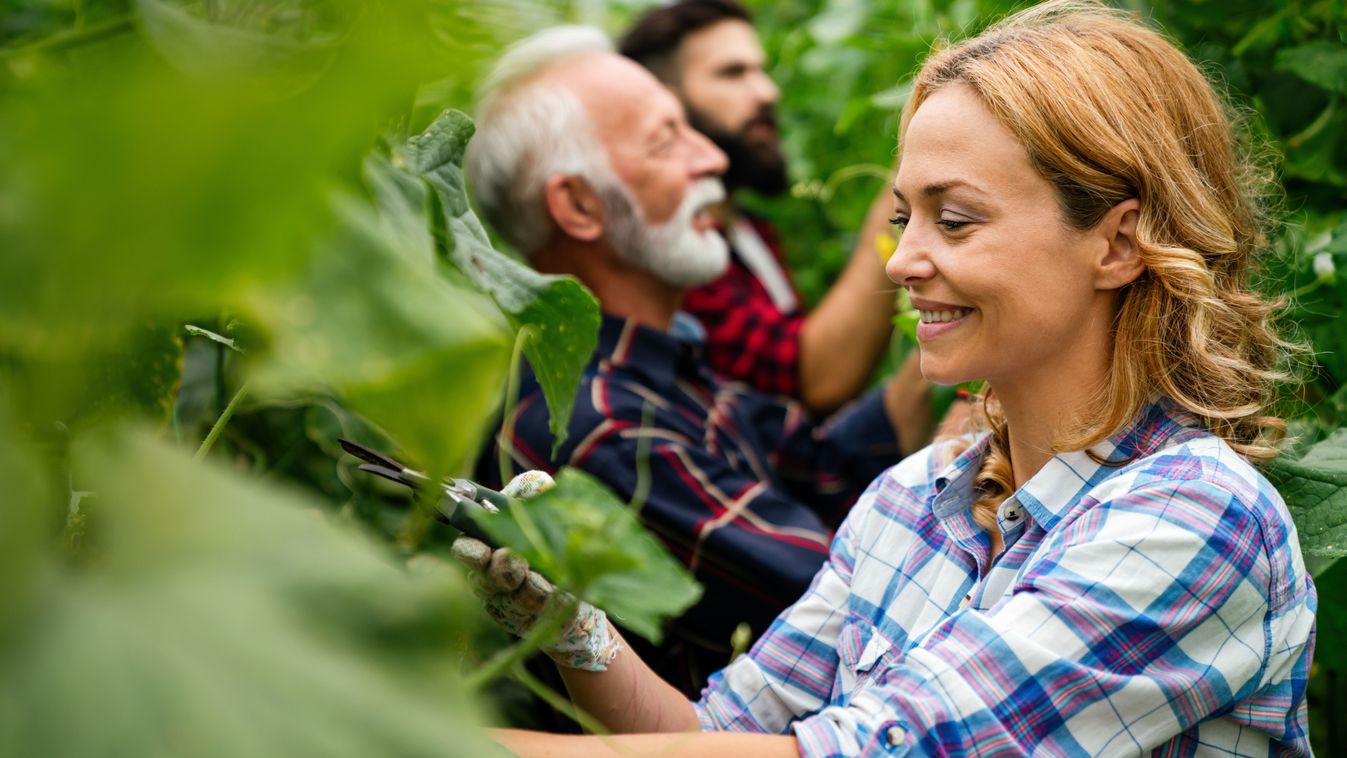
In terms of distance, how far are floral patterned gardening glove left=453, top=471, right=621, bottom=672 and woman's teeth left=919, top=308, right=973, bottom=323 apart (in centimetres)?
43

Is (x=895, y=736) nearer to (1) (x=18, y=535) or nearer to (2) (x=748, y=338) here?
(1) (x=18, y=535)

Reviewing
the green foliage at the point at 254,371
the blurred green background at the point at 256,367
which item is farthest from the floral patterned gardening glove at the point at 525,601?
the green foliage at the point at 254,371

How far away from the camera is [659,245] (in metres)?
2.37

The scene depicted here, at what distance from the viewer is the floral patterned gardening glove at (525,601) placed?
1.20m

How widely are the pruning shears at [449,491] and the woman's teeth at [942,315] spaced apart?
50cm

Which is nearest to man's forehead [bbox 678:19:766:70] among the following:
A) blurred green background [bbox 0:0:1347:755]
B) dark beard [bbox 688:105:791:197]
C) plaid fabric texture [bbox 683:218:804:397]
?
dark beard [bbox 688:105:791:197]

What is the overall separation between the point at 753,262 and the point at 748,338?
0.40m

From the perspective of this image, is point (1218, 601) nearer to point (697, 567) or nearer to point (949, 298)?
point (949, 298)

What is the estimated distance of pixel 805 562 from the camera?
1846 millimetres

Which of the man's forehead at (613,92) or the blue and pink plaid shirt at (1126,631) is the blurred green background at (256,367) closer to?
the blue and pink plaid shirt at (1126,631)

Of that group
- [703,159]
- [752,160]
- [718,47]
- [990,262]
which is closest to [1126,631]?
[990,262]

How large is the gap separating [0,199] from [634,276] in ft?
6.74

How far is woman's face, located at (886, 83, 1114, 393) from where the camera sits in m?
1.23

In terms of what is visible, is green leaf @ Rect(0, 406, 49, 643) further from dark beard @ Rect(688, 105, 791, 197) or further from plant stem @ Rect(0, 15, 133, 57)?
dark beard @ Rect(688, 105, 791, 197)
